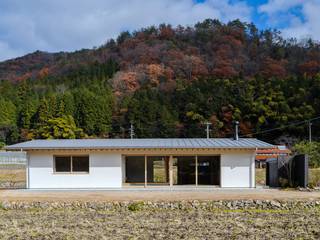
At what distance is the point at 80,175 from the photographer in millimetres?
15930

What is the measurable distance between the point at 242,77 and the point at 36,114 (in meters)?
23.1

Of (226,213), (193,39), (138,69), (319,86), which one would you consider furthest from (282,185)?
(193,39)

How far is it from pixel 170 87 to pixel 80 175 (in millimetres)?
33993

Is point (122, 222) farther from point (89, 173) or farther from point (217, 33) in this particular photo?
point (217, 33)

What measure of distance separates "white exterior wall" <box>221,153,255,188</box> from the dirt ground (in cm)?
63

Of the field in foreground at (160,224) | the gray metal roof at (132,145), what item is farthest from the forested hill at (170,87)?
the field in foreground at (160,224)

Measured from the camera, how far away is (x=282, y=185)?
16.1 metres

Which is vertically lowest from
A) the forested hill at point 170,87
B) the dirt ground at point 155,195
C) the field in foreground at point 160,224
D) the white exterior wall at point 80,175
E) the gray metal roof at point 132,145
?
the field in foreground at point 160,224

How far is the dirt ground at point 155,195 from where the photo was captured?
12.9 m

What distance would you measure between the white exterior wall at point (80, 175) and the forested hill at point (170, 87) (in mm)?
25621

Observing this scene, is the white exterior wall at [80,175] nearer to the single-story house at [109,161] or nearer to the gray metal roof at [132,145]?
the single-story house at [109,161]

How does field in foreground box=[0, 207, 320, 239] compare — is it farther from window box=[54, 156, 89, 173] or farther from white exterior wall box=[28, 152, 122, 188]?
window box=[54, 156, 89, 173]

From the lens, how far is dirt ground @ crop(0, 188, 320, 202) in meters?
12.9

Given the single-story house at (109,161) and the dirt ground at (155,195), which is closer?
the dirt ground at (155,195)
